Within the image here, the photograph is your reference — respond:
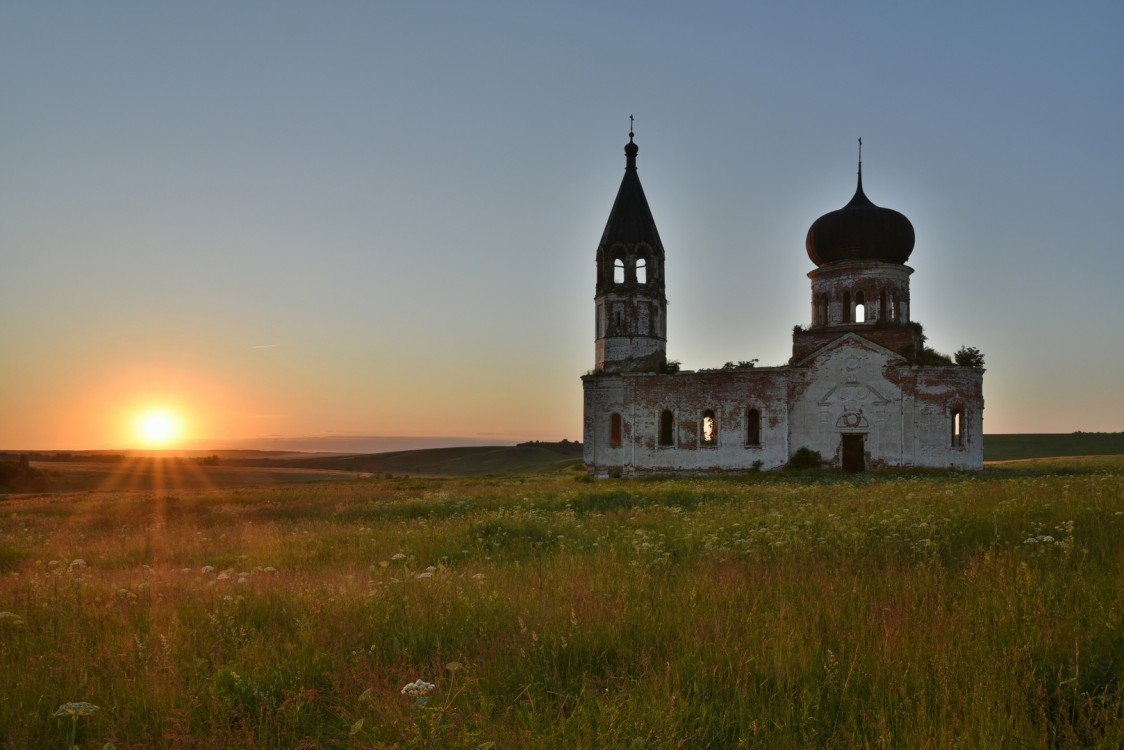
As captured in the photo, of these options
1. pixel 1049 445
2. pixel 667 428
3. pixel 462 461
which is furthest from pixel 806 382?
pixel 1049 445

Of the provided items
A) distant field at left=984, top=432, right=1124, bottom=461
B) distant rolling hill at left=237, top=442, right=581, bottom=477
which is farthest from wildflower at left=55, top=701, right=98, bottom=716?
distant field at left=984, top=432, right=1124, bottom=461

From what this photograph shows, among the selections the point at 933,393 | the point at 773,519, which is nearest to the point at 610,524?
the point at 773,519

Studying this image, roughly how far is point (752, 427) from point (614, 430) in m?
6.93

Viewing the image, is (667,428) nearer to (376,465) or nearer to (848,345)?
(848,345)

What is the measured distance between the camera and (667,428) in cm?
3697

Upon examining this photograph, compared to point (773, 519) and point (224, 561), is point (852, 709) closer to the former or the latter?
point (773, 519)

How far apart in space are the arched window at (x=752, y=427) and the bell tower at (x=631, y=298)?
5127mm

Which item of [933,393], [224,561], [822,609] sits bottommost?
[224,561]

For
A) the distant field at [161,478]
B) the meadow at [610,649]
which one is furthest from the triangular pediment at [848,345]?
the distant field at [161,478]

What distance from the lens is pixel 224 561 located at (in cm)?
1026

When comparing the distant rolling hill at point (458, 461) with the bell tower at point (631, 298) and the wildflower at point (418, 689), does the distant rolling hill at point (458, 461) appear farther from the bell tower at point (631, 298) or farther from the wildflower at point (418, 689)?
the wildflower at point (418, 689)

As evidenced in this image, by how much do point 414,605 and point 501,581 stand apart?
1174mm

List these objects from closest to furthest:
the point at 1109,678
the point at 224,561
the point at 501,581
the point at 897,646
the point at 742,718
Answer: the point at 742,718 < the point at 1109,678 < the point at 897,646 < the point at 501,581 < the point at 224,561

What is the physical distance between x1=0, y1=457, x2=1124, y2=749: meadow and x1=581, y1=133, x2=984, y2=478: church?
25595 mm
